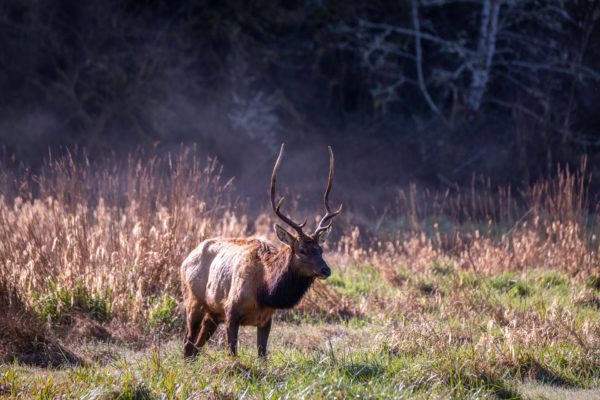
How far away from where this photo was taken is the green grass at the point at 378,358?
6.92 metres

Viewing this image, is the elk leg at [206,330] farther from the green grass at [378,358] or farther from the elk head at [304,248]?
the elk head at [304,248]

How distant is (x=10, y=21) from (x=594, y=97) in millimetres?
15724

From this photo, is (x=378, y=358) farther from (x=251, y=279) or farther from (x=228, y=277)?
(x=228, y=277)

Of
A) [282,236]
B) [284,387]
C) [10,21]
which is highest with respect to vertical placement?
[10,21]

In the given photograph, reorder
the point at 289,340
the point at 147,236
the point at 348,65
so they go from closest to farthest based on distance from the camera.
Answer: the point at 289,340
the point at 147,236
the point at 348,65

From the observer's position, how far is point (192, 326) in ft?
27.7

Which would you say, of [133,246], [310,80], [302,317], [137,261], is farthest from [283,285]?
[310,80]

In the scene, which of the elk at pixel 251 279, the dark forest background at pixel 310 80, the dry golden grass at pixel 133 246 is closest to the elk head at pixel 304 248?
the elk at pixel 251 279

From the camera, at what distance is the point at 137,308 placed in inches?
376

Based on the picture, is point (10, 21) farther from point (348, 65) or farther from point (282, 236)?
point (282, 236)

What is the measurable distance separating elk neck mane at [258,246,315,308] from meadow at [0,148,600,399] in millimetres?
521

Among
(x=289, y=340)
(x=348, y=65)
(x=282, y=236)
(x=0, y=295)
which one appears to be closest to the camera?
(x=282, y=236)

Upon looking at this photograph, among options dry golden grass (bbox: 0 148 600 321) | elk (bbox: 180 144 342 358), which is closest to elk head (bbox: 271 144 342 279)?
elk (bbox: 180 144 342 358)

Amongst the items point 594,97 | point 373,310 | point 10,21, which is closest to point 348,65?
point 594,97
